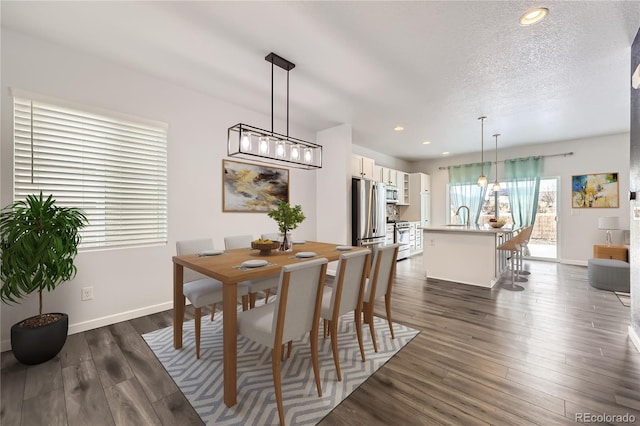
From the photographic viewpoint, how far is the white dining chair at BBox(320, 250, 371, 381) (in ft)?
6.04

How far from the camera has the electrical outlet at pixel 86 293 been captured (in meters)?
2.57

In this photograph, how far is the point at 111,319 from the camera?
2717mm

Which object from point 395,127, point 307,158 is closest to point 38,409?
point 307,158

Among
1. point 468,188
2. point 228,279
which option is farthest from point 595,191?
point 228,279

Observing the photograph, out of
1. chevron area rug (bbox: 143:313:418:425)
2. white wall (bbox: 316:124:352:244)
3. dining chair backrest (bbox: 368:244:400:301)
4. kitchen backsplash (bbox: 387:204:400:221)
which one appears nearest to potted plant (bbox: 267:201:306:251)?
dining chair backrest (bbox: 368:244:400:301)

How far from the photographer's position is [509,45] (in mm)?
2338

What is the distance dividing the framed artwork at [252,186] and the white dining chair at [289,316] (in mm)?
2271

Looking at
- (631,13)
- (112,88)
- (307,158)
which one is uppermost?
(631,13)

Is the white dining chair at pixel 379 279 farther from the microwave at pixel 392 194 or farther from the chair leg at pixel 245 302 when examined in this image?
the microwave at pixel 392 194

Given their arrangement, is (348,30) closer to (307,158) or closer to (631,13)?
(307,158)

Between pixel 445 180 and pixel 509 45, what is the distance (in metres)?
5.32

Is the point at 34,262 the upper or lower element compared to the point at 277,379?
upper

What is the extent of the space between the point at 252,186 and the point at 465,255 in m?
→ 3.50

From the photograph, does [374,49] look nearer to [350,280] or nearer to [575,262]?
[350,280]
